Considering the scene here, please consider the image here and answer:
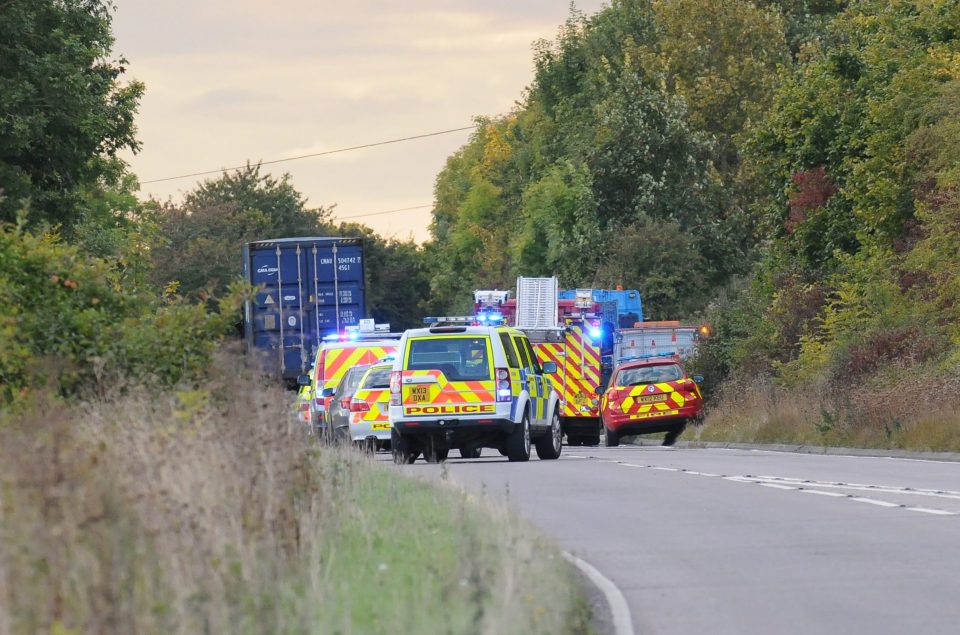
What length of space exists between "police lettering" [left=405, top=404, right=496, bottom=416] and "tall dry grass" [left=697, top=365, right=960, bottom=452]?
24.3ft

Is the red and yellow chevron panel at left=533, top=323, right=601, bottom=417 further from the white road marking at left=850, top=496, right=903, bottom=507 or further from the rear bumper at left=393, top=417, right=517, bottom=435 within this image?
the white road marking at left=850, top=496, right=903, bottom=507

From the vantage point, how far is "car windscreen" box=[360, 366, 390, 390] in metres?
32.3

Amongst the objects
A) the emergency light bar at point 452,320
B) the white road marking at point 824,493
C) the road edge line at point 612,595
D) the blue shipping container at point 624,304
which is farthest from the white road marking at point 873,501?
the blue shipping container at point 624,304

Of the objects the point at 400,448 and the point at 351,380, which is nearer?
the point at 400,448

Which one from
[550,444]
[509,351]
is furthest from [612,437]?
[509,351]

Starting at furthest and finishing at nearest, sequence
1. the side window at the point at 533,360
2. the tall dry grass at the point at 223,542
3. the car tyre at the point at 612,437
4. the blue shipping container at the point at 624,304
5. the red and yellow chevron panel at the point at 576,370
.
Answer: the blue shipping container at the point at 624,304 < the red and yellow chevron panel at the point at 576,370 < the car tyre at the point at 612,437 < the side window at the point at 533,360 < the tall dry grass at the point at 223,542

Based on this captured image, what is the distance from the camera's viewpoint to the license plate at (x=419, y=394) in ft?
91.3

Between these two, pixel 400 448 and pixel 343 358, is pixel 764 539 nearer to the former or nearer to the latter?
pixel 400 448

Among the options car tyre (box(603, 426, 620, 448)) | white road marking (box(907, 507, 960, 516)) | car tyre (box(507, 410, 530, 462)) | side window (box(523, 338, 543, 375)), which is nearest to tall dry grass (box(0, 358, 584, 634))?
white road marking (box(907, 507, 960, 516))

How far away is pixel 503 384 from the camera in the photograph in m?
27.7

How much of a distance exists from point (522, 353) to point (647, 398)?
40.4ft

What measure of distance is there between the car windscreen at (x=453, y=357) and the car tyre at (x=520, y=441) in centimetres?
120

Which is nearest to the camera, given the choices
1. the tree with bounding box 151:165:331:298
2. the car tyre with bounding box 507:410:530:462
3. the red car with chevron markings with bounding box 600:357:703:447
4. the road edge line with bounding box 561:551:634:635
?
the road edge line with bounding box 561:551:634:635

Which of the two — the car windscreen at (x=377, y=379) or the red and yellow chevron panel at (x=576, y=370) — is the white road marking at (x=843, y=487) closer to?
the car windscreen at (x=377, y=379)
